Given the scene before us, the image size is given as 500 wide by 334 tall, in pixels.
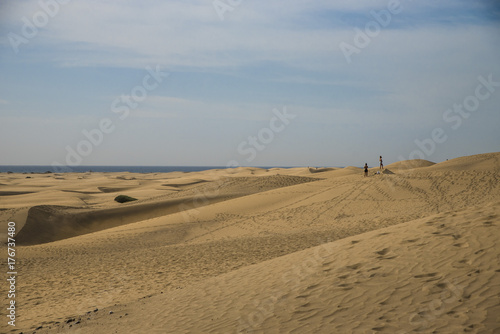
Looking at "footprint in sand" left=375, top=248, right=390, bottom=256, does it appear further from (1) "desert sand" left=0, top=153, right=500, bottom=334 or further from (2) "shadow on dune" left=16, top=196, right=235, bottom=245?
(2) "shadow on dune" left=16, top=196, right=235, bottom=245

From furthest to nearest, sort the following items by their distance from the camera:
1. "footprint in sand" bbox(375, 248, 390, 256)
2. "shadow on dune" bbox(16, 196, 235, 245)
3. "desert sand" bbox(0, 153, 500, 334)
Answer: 1. "shadow on dune" bbox(16, 196, 235, 245)
2. "footprint in sand" bbox(375, 248, 390, 256)
3. "desert sand" bbox(0, 153, 500, 334)

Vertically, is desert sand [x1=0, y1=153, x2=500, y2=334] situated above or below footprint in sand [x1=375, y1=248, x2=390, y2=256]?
below

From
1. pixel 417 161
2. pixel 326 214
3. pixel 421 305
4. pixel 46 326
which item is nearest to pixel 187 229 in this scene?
pixel 326 214

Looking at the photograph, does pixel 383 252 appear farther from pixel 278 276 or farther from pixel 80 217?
pixel 80 217

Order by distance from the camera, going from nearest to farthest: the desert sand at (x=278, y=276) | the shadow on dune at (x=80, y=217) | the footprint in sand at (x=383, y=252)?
the desert sand at (x=278, y=276)
the footprint in sand at (x=383, y=252)
the shadow on dune at (x=80, y=217)

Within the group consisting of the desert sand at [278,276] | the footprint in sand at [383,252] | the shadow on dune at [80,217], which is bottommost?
the desert sand at [278,276]

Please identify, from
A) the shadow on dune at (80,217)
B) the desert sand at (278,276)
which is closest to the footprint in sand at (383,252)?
the desert sand at (278,276)

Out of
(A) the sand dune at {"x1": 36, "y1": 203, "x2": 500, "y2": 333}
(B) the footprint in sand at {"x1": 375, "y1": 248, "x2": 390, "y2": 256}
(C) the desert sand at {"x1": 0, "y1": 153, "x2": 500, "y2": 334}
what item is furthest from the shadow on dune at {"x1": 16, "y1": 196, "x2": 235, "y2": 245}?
(B) the footprint in sand at {"x1": 375, "y1": 248, "x2": 390, "y2": 256}

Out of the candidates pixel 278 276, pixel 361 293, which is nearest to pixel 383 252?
pixel 361 293

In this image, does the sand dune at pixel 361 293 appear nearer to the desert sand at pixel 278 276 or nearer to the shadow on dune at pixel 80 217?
the desert sand at pixel 278 276

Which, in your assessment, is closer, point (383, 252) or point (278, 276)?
point (383, 252)

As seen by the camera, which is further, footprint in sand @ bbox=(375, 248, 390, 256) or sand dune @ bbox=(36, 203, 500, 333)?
footprint in sand @ bbox=(375, 248, 390, 256)

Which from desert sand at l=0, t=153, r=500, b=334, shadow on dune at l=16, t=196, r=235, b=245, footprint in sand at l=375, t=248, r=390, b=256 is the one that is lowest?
desert sand at l=0, t=153, r=500, b=334

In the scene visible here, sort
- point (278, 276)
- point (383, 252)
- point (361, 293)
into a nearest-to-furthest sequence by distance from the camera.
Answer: point (361, 293) → point (383, 252) → point (278, 276)
